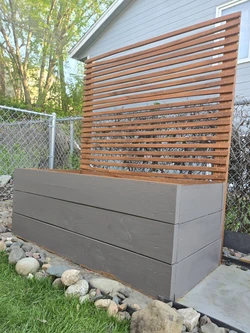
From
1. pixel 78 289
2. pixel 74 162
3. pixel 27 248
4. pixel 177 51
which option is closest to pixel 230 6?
pixel 177 51

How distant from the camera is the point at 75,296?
51.0 inches

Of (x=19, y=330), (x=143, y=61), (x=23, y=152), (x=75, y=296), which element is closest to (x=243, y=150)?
(x=143, y=61)

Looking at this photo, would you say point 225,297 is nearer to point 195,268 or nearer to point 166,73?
point 195,268

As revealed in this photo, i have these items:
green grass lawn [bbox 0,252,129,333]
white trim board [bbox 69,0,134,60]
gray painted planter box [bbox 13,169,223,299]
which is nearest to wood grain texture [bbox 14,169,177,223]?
gray painted planter box [bbox 13,169,223,299]

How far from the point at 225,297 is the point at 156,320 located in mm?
551

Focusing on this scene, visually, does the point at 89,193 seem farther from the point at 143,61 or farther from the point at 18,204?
the point at 143,61

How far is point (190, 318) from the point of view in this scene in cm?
117

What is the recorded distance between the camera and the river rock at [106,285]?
1367mm

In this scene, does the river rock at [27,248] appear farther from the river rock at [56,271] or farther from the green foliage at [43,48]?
the green foliage at [43,48]

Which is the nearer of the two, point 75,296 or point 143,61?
point 75,296

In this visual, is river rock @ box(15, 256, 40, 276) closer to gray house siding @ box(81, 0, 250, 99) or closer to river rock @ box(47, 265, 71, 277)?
river rock @ box(47, 265, 71, 277)

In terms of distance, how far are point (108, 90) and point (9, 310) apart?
201 cm

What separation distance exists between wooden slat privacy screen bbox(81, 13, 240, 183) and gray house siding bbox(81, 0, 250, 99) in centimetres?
244

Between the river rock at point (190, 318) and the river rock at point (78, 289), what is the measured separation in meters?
0.50
